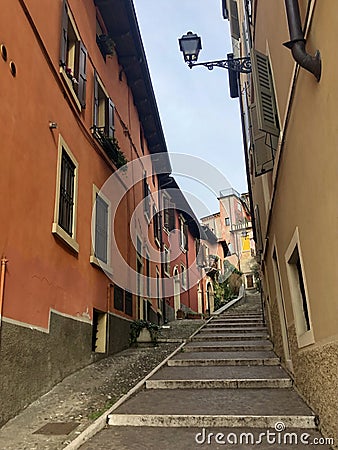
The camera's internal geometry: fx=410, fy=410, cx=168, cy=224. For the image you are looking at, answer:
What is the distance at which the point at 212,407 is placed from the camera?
4.55m

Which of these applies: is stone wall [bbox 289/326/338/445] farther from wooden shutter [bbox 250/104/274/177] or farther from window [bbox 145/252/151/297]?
window [bbox 145/252/151/297]

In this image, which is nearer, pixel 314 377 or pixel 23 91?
pixel 314 377

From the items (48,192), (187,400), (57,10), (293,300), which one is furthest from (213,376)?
(57,10)

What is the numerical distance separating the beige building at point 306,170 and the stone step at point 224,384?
31cm

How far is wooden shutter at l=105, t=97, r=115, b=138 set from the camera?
980cm

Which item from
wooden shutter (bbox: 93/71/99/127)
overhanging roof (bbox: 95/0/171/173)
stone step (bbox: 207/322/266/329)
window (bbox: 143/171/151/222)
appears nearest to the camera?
wooden shutter (bbox: 93/71/99/127)


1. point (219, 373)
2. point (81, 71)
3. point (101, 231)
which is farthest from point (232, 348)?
point (81, 71)

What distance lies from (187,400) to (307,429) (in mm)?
1544

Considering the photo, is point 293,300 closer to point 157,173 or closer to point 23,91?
point 23,91

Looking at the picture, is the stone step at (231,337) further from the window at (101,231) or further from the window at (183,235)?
the window at (183,235)

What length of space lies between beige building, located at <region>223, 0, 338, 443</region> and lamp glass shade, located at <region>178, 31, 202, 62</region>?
2.22 metres

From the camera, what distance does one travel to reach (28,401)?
16.4 ft

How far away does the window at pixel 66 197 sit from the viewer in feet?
21.7

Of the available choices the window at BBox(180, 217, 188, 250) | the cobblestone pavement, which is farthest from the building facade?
the window at BBox(180, 217, 188, 250)
